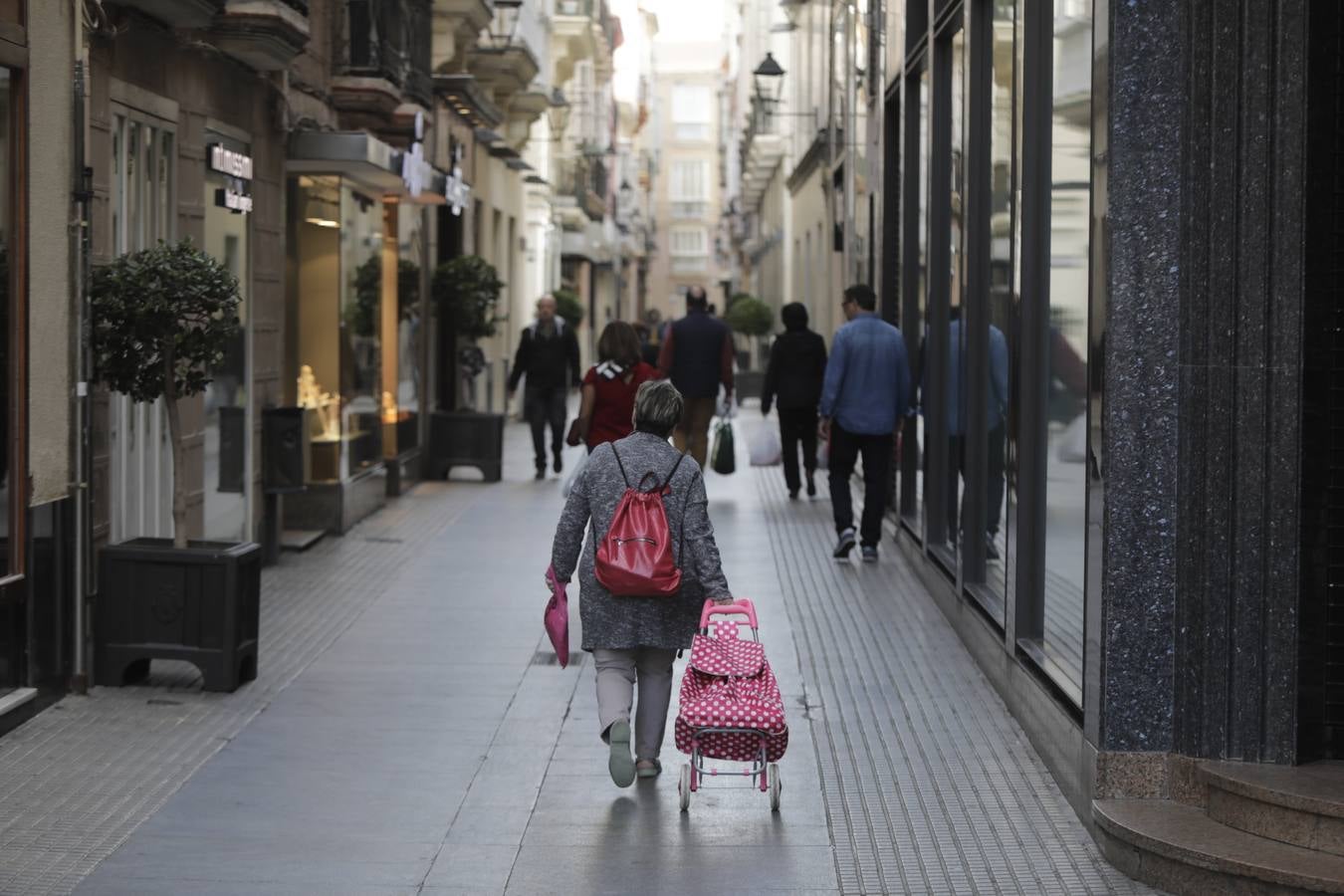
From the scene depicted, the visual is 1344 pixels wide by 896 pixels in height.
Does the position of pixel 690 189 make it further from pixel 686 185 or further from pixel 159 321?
pixel 159 321

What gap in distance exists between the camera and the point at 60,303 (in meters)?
8.90

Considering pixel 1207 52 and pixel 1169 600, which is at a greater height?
pixel 1207 52

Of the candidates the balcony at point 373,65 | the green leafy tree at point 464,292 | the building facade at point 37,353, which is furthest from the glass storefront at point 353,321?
the building facade at point 37,353

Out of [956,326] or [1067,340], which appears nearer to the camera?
[1067,340]

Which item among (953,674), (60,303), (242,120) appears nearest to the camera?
(60,303)

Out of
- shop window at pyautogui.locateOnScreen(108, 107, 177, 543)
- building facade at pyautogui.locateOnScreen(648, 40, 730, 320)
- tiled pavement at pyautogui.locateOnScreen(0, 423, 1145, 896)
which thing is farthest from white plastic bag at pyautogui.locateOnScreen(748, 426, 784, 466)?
building facade at pyautogui.locateOnScreen(648, 40, 730, 320)

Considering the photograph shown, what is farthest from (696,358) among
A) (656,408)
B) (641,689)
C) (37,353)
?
(656,408)

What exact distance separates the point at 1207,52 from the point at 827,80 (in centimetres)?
2271

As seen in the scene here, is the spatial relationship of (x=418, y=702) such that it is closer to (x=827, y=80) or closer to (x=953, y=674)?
(x=953, y=674)

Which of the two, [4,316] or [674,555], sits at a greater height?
[4,316]

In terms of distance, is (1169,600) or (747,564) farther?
(747,564)

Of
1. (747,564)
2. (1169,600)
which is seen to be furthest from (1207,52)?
(747,564)

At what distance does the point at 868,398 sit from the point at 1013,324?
4922 millimetres

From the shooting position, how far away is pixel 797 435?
18375 mm
